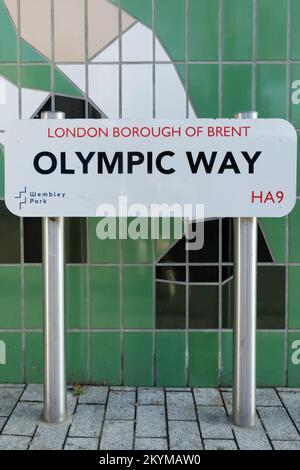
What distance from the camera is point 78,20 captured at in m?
3.00

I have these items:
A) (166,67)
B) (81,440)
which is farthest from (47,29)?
(81,440)

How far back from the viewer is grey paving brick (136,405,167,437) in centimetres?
257

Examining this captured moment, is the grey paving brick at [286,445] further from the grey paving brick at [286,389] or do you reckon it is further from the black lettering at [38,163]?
the black lettering at [38,163]

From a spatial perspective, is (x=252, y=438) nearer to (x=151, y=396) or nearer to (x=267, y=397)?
(x=267, y=397)

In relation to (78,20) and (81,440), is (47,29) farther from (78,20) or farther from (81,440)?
(81,440)

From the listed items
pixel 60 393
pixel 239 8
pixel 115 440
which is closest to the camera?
pixel 115 440

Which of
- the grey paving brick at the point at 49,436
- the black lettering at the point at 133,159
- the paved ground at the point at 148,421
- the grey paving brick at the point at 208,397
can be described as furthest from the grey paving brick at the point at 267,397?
the black lettering at the point at 133,159

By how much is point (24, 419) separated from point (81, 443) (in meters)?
0.43

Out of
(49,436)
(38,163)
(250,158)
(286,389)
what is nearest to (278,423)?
(286,389)

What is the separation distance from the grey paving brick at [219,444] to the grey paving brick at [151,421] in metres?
0.24

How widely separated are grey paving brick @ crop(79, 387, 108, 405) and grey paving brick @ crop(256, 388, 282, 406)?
945 millimetres

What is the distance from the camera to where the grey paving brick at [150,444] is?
2430mm

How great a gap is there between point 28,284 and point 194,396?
50.3 inches

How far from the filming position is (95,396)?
3018mm
